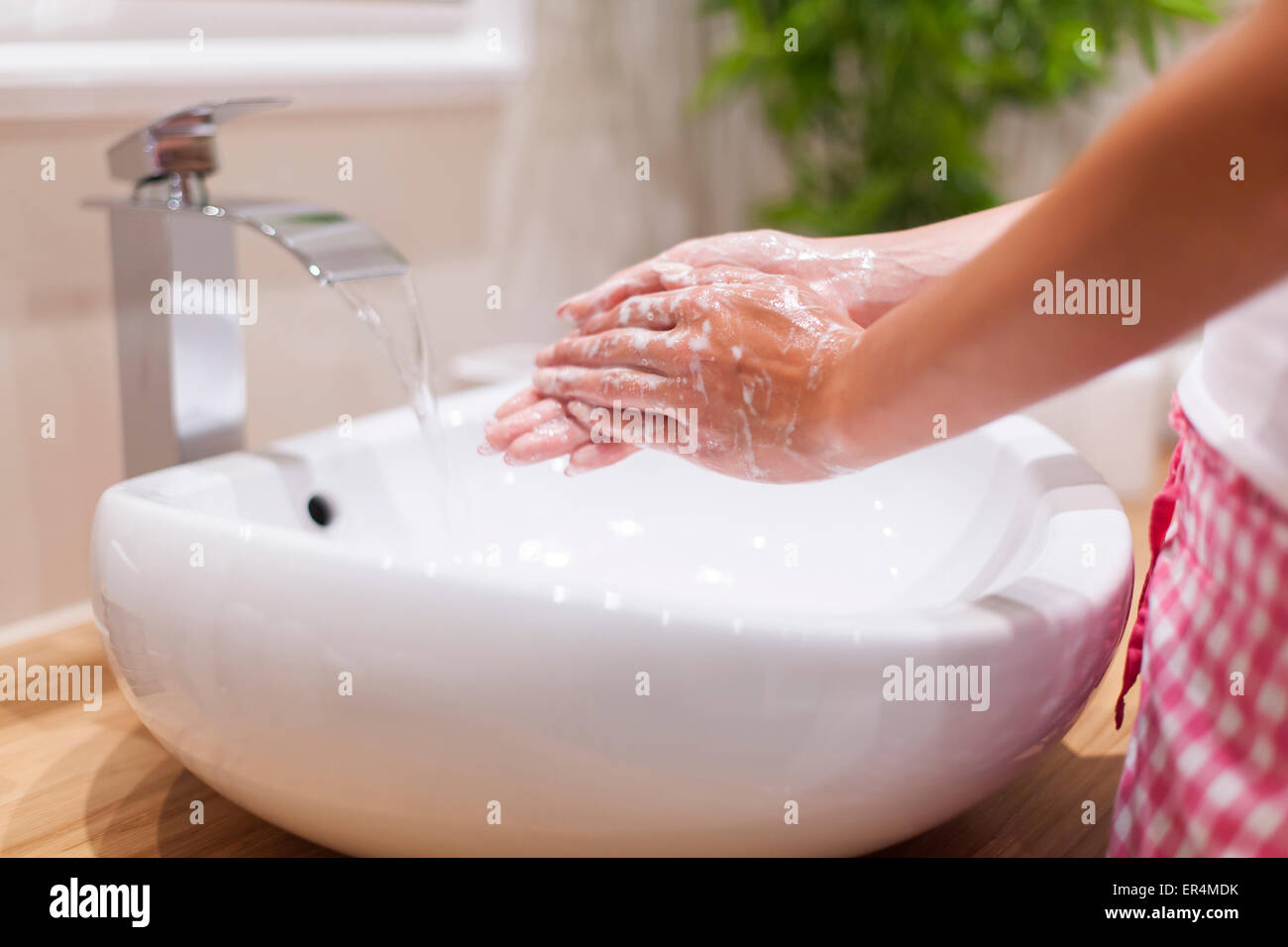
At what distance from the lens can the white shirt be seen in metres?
0.46

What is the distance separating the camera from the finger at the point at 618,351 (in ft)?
1.92

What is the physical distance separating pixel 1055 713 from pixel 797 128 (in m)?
1.11

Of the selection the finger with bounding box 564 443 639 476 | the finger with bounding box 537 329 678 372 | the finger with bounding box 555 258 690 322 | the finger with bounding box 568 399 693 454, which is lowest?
the finger with bounding box 564 443 639 476

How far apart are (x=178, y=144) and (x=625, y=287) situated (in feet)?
0.85

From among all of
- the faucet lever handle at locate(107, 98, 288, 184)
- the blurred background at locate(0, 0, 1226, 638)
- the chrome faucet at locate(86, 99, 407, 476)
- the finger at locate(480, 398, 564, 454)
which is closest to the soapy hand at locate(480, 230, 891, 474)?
the finger at locate(480, 398, 564, 454)

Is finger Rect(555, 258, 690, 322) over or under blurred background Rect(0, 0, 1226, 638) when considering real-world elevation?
under

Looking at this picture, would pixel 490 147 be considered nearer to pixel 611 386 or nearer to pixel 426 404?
pixel 426 404

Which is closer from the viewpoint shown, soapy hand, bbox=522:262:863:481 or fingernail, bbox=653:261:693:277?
soapy hand, bbox=522:262:863:481

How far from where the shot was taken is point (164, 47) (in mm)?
842

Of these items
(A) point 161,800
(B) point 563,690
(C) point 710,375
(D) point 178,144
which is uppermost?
(D) point 178,144

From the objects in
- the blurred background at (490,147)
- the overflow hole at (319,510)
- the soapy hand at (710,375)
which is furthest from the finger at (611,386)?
the blurred background at (490,147)

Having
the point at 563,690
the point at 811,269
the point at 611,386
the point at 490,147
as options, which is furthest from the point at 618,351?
the point at 490,147

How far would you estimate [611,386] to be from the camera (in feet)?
1.99

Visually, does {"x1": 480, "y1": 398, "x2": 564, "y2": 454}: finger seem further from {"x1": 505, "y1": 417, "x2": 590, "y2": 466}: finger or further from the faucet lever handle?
the faucet lever handle
